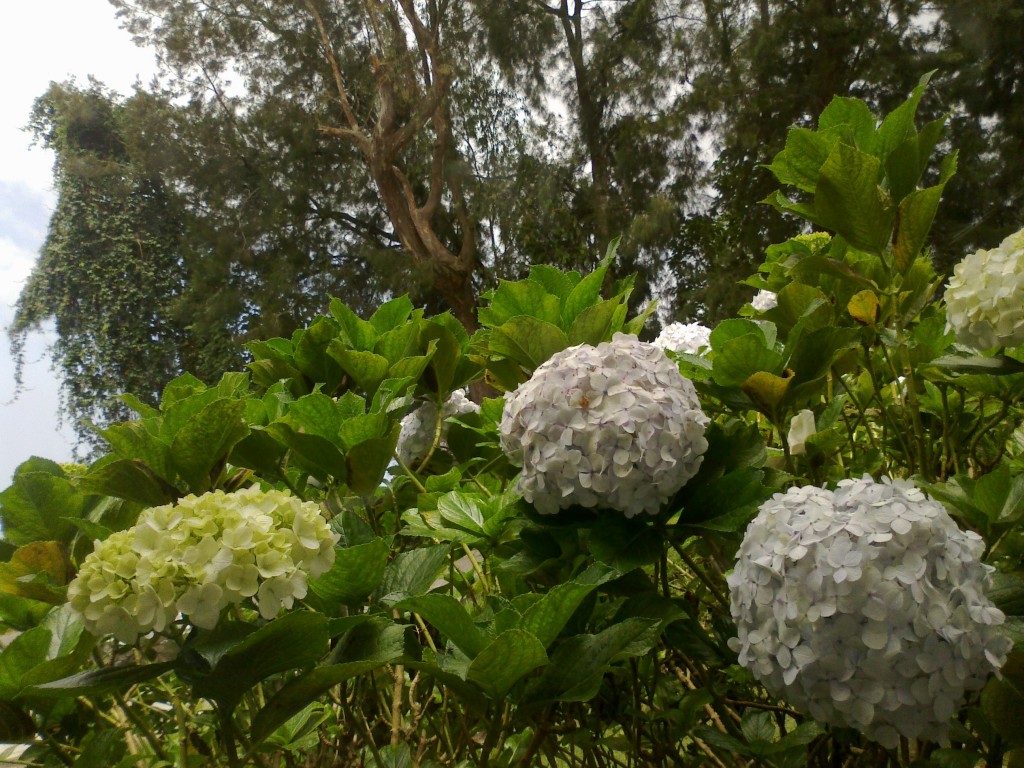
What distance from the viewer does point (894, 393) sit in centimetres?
60

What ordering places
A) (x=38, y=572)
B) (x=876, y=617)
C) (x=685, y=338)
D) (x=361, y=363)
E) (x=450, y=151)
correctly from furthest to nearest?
(x=450, y=151) < (x=685, y=338) < (x=361, y=363) < (x=38, y=572) < (x=876, y=617)

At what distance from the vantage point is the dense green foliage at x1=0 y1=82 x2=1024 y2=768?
0.29 metres

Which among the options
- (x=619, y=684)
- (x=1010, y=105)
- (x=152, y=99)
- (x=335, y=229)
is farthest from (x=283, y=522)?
(x=152, y=99)

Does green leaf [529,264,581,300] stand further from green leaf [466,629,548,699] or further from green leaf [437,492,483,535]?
green leaf [466,629,548,699]

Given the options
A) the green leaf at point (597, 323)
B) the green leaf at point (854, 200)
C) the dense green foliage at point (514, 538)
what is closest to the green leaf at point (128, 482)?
the dense green foliage at point (514, 538)

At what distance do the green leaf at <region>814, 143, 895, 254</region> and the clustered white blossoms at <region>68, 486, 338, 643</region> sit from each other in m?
0.28

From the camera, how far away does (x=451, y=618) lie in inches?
11.2

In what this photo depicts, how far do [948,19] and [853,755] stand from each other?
4691 millimetres

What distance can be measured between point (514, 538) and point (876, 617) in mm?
220

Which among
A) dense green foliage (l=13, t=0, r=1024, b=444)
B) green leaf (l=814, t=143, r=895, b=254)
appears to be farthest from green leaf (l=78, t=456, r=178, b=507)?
dense green foliage (l=13, t=0, r=1024, b=444)

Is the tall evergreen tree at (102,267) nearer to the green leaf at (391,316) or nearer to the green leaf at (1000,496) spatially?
the green leaf at (391,316)

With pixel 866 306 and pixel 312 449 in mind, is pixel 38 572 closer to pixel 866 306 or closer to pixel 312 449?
pixel 312 449

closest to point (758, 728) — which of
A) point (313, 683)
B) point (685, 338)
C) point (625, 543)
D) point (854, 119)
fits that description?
point (625, 543)

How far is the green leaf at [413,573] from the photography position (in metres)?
0.35
